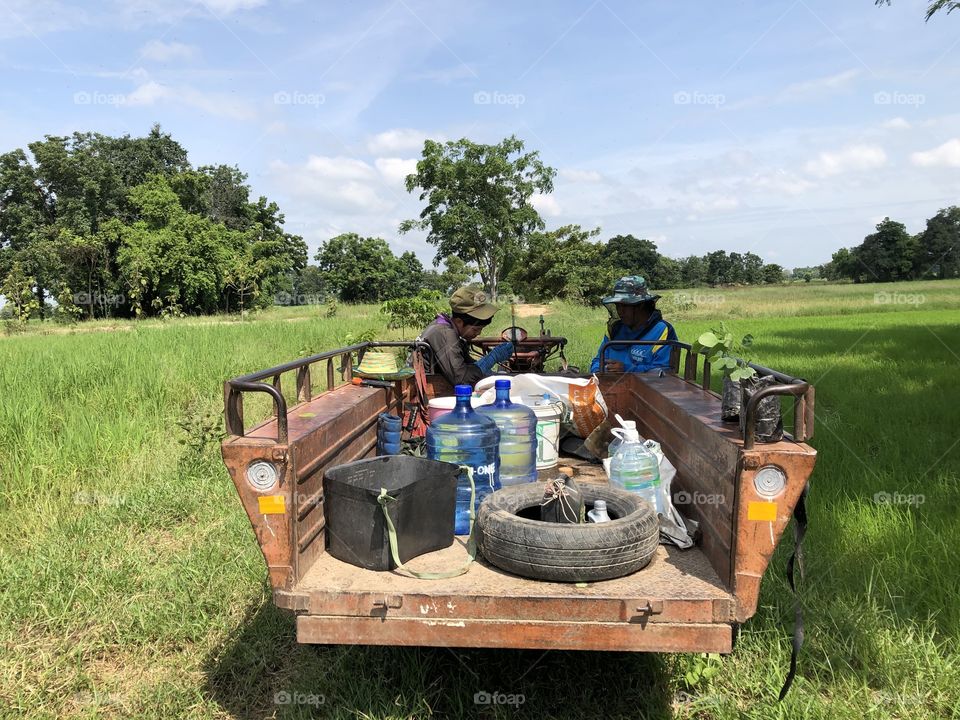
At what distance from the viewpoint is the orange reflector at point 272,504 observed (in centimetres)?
225

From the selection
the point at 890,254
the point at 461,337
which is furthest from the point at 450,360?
the point at 890,254

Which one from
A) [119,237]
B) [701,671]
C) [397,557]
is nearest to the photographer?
[397,557]

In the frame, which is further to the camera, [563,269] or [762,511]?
[563,269]

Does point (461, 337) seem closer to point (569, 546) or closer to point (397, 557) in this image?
point (397, 557)

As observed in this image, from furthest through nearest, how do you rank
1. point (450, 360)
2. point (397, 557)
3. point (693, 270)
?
point (693, 270) < point (450, 360) < point (397, 557)

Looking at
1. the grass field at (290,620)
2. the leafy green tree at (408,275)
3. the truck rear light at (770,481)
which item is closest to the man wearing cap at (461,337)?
the grass field at (290,620)

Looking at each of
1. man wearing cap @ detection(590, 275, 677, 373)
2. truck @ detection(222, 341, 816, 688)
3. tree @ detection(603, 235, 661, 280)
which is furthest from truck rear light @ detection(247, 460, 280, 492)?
tree @ detection(603, 235, 661, 280)

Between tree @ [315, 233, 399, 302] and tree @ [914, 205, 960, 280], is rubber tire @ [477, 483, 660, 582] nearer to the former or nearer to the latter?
tree @ [315, 233, 399, 302]

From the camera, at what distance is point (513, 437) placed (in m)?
3.24

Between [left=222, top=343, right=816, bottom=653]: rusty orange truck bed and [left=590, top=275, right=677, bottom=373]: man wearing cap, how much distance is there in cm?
288

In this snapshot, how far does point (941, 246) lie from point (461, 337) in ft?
292

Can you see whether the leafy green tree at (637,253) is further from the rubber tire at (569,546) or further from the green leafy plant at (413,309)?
the rubber tire at (569,546)

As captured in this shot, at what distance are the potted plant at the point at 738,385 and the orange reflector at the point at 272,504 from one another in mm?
1569

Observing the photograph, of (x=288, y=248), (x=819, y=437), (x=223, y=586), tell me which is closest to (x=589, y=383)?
(x=223, y=586)
